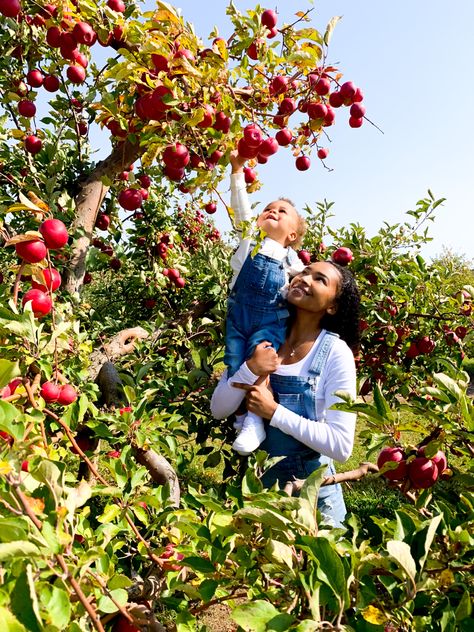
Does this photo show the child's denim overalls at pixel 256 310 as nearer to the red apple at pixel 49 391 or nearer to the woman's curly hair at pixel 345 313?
the woman's curly hair at pixel 345 313

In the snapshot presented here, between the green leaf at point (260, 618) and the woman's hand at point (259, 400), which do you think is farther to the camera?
the woman's hand at point (259, 400)

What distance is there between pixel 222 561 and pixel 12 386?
28.5 inches

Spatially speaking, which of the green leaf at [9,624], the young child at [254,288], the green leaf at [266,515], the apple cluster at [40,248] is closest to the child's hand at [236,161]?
the young child at [254,288]

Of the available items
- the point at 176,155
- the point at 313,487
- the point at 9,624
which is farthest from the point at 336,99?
the point at 9,624

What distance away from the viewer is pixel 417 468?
1248mm

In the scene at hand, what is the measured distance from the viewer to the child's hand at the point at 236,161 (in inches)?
78.6

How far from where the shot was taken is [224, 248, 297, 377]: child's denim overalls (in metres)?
2.15

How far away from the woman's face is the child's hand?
0.53 metres

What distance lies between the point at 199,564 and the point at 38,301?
82cm

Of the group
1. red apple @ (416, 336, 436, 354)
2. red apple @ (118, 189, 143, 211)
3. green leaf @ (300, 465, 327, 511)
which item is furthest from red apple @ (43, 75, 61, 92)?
red apple @ (416, 336, 436, 354)

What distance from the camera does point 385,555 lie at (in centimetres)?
77

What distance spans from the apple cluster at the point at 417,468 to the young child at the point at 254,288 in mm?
806

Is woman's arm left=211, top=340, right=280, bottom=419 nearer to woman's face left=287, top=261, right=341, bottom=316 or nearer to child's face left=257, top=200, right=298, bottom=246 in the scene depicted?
woman's face left=287, top=261, right=341, bottom=316

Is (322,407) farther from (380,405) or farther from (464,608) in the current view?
(464,608)
